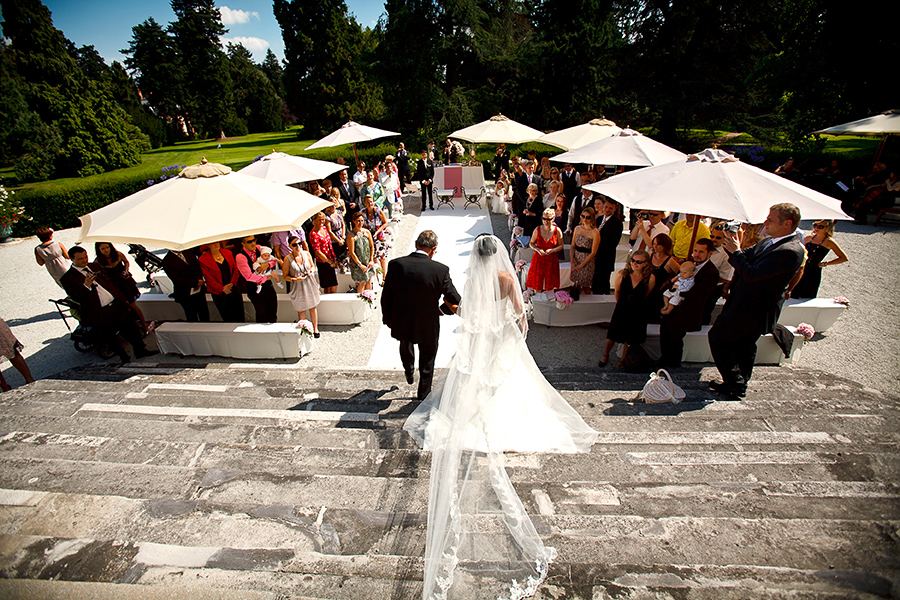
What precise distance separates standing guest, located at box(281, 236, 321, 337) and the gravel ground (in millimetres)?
739

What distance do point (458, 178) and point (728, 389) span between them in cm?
1142

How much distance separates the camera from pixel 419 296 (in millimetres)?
4277

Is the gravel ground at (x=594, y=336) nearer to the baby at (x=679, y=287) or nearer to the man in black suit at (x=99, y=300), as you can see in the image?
the man in black suit at (x=99, y=300)

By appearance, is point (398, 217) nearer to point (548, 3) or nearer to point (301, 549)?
point (301, 549)

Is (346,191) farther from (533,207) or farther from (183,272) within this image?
(183,272)

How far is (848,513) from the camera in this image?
2.54 meters

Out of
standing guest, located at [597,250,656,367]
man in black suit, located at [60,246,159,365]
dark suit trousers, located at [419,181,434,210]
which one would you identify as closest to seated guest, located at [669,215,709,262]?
standing guest, located at [597,250,656,367]

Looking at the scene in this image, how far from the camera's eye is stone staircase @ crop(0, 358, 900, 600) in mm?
2105

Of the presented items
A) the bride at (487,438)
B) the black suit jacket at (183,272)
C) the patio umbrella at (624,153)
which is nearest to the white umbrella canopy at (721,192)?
the bride at (487,438)

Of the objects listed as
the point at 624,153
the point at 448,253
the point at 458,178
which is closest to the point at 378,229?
the point at 448,253

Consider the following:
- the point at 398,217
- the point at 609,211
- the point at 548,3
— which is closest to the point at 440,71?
the point at 548,3

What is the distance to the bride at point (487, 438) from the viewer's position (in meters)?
2.36

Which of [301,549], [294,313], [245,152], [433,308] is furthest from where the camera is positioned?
[245,152]

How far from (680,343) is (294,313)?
6.13m
